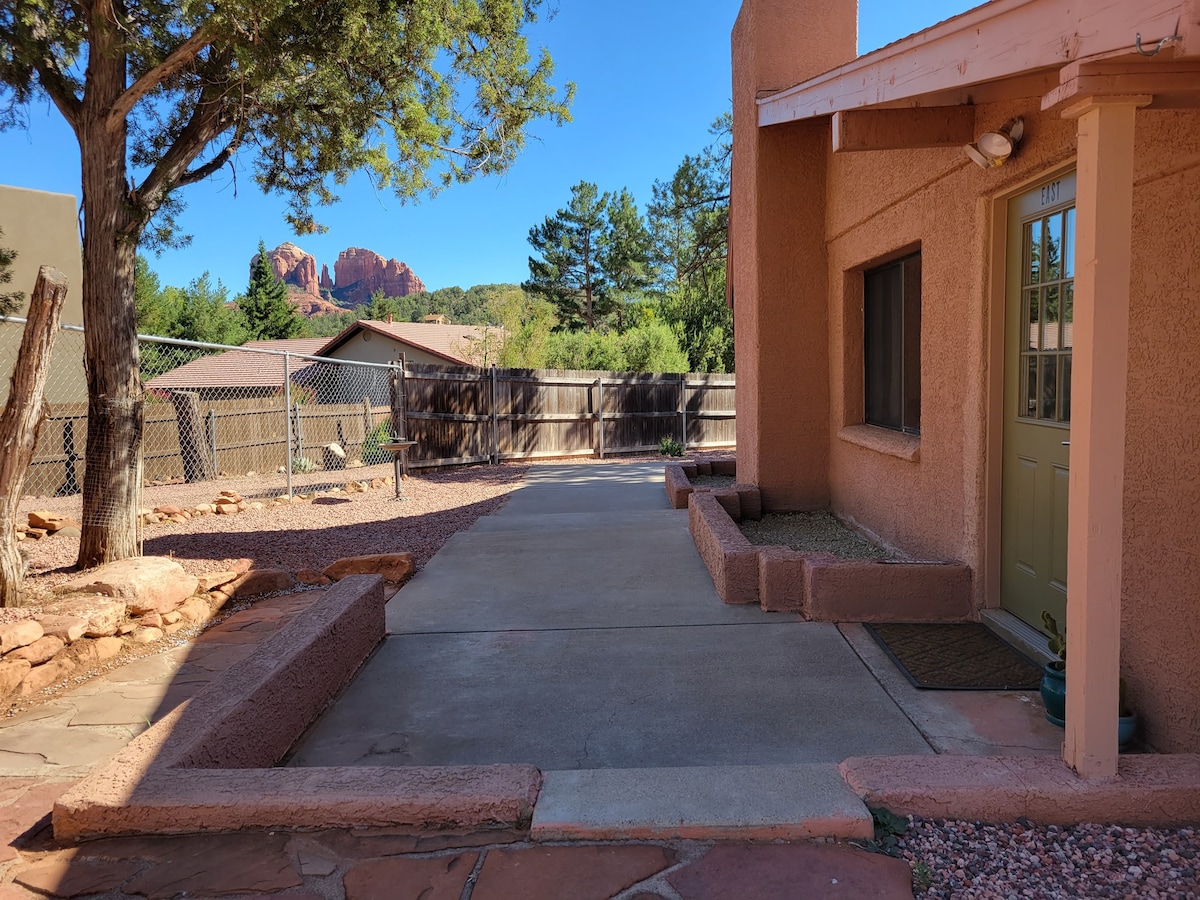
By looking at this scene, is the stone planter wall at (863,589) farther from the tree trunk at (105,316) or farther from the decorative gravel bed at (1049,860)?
the tree trunk at (105,316)

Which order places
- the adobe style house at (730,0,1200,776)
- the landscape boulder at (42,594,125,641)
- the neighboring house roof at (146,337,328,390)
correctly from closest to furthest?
the adobe style house at (730,0,1200,776) < the landscape boulder at (42,594,125,641) < the neighboring house roof at (146,337,328,390)

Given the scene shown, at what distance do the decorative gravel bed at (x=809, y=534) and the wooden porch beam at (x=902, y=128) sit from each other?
2925mm

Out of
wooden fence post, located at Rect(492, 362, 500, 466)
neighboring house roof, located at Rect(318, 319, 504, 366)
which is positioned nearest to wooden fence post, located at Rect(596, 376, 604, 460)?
wooden fence post, located at Rect(492, 362, 500, 466)

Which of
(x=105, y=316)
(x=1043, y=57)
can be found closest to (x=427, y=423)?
(x=105, y=316)

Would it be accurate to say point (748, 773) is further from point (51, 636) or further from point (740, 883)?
point (51, 636)

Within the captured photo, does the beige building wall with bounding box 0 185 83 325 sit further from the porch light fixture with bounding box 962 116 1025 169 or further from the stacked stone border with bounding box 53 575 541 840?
the porch light fixture with bounding box 962 116 1025 169

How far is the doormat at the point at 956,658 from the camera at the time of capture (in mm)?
3924

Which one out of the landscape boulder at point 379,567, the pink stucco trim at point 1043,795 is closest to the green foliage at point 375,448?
the landscape boulder at point 379,567

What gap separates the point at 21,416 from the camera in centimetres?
524

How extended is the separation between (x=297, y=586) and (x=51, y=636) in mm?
2062

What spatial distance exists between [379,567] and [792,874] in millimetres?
4677

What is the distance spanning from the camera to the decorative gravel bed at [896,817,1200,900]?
7.40ft

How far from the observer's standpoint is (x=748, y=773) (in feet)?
9.07

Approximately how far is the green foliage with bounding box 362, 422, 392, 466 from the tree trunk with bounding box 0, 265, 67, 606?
12234 mm
